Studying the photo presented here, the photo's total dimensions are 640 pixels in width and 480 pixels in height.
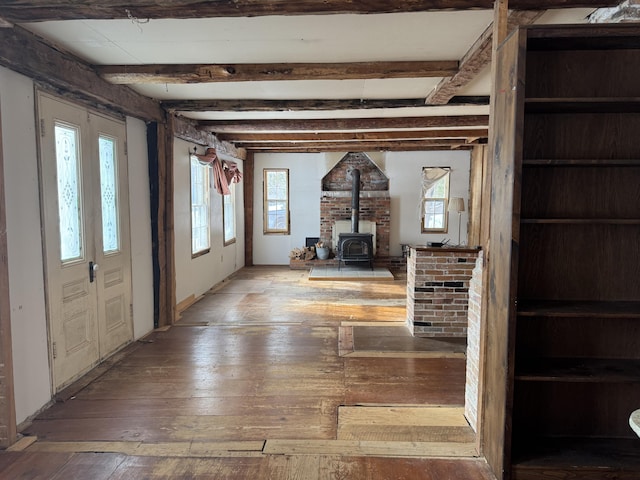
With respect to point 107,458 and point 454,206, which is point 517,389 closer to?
point 107,458

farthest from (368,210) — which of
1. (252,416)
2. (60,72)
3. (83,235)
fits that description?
(60,72)

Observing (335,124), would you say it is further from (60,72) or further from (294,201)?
(60,72)

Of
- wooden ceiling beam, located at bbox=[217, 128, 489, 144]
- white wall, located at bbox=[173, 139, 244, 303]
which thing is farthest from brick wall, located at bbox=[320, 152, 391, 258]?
white wall, located at bbox=[173, 139, 244, 303]

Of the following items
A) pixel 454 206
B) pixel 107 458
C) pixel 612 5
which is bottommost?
pixel 107 458

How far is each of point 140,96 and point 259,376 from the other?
2.95 metres

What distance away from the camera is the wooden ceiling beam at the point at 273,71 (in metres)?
3.18

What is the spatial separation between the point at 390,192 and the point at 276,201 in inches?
97.9

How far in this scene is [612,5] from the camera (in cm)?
218

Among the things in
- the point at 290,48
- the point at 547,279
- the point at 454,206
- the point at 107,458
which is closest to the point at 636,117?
the point at 547,279

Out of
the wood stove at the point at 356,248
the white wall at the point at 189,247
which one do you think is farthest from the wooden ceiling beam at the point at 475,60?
the wood stove at the point at 356,248

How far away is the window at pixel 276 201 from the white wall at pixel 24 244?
6280 mm

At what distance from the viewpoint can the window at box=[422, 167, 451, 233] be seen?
8.62 metres

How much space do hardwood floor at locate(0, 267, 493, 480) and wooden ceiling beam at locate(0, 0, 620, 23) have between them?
2.42 meters

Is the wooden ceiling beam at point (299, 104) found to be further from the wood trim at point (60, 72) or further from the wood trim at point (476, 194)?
the wood trim at point (476, 194)
